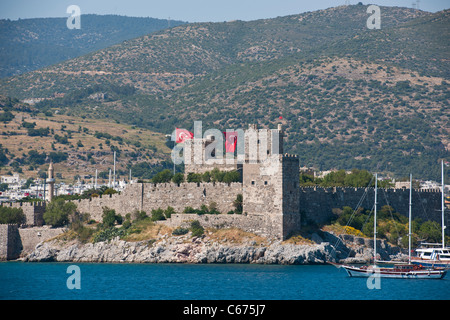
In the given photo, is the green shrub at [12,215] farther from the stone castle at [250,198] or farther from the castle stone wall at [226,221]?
the castle stone wall at [226,221]

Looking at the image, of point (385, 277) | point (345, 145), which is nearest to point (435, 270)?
point (385, 277)

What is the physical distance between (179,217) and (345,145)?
69695mm

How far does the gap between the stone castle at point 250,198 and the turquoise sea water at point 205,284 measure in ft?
13.4

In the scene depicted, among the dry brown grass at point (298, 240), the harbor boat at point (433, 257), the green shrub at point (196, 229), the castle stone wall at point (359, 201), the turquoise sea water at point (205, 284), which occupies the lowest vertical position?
the turquoise sea water at point (205, 284)

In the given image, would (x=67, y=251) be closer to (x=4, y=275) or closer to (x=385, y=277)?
(x=4, y=275)

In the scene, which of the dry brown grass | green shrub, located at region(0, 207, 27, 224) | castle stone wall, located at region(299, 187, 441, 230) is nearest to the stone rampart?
green shrub, located at region(0, 207, 27, 224)

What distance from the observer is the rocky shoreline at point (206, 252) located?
Result: 56094 mm

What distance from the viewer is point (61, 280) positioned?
51.6 metres

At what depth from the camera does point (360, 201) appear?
65688mm

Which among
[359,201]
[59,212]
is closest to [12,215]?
[59,212]

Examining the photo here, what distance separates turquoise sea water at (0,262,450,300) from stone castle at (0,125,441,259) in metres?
4.09

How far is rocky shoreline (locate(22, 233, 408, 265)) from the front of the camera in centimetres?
5609

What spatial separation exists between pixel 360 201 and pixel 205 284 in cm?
2104

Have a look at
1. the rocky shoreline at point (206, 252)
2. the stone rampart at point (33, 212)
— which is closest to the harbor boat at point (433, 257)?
the rocky shoreline at point (206, 252)
